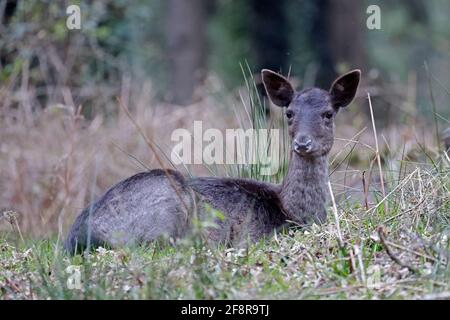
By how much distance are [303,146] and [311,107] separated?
1.40 ft

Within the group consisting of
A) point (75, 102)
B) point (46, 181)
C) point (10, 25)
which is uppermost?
point (10, 25)

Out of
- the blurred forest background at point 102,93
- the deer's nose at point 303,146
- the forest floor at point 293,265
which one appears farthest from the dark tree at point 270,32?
the forest floor at point 293,265

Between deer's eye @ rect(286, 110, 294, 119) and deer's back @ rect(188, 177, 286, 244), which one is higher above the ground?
deer's eye @ rect(286, 110, 294, 119)

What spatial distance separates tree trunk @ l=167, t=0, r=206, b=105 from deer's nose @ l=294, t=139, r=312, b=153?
1695 centimetres

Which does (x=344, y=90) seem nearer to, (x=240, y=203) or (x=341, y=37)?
(x=240, y=203)

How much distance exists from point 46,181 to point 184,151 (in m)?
2.31

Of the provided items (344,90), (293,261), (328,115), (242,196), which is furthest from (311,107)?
(293,261)

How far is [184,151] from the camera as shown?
1166 centimetres

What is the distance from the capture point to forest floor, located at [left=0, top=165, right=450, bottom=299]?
5.82 meters

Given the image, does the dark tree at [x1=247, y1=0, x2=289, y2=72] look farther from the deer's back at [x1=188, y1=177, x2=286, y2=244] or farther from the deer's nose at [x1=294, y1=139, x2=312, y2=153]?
the deer's nose at [x1=294, y1=139, x2=312, y2=153]

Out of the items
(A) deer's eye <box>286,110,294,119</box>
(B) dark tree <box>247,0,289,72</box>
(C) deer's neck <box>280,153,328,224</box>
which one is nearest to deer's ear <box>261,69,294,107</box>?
(A) deer's eye <box>286,110,294,119</box>

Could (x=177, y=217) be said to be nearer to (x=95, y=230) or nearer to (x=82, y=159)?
(x=95, y=230)

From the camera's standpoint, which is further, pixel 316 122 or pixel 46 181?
pixel 46 181
